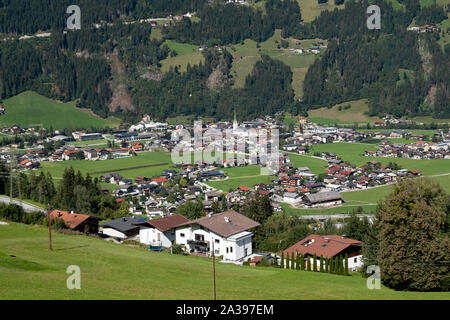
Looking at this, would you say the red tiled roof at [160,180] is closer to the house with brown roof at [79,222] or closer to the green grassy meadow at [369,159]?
the green grassy meadow at [369,159]

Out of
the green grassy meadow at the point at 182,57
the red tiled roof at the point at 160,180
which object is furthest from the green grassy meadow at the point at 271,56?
the red tiled roof at the point at 160,180

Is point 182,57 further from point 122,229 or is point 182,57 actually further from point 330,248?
point 330,248

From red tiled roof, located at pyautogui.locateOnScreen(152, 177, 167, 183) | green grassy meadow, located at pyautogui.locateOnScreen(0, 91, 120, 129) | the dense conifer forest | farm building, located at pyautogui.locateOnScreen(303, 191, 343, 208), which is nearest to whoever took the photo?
farm building, located at pyautogui.locateOnScreen(303, 191, 343, 208)

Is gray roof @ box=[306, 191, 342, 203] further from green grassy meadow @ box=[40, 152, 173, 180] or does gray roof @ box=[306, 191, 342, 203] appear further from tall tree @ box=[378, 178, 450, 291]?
tall tree @ box=[378, 178, 450, 291]

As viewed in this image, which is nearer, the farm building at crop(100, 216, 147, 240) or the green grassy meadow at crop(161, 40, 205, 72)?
the farm building at crop(100, 216, 147, 240)

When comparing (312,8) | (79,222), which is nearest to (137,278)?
(79,222)

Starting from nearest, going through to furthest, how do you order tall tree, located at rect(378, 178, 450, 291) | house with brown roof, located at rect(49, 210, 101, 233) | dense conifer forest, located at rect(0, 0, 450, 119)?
tall tree, located at rect(378, 178, 450, 291) < house with brown roof, located at rect(49, 210, 101, 233) < dense conifer forest, located at rect(0, 0, 450, 119)

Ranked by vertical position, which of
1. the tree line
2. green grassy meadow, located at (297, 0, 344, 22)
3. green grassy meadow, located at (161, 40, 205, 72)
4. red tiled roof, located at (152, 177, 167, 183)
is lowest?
red tiled roof, located at (152, 177, 167, 183)

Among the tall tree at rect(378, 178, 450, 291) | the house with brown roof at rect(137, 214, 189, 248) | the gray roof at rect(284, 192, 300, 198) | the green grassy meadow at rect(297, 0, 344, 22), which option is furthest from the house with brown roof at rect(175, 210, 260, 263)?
the green grassy meadow at rect(297, 0, 344, 22)
